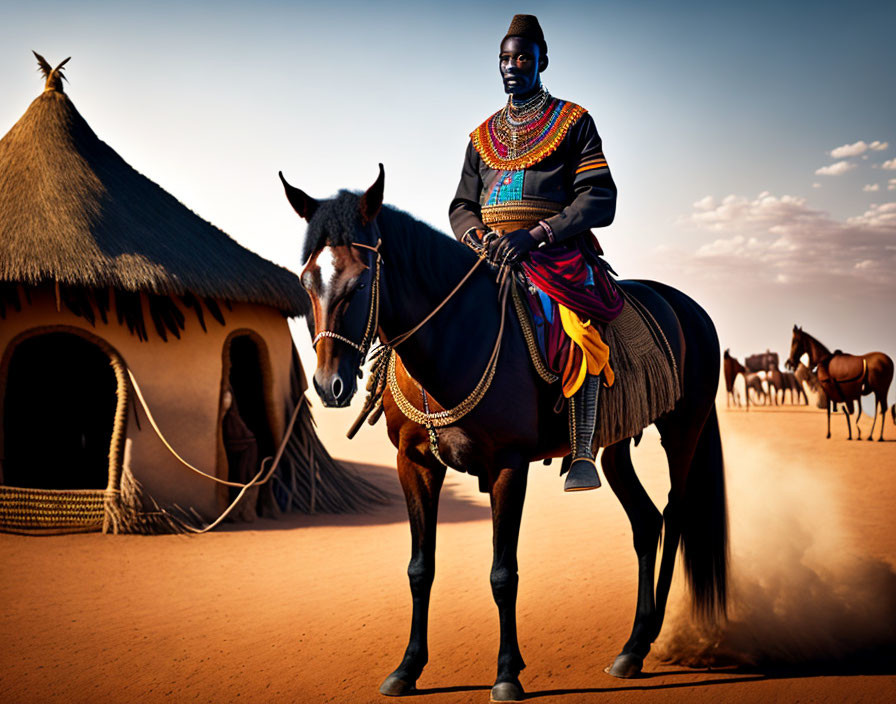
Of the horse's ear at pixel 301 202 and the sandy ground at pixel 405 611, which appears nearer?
the horse's ear at pixel 301 202

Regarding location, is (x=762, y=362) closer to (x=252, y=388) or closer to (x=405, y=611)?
(x=252, y=388)

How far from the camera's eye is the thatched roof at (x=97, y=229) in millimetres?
8703

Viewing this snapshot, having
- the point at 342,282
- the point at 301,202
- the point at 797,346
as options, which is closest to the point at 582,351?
the point at 342,282

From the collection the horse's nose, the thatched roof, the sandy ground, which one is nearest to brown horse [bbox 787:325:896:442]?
the sandy ground

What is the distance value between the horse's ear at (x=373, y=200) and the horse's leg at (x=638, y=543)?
2.40m

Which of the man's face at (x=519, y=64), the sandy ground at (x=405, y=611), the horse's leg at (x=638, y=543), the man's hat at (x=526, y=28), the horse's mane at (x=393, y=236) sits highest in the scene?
the man's hat at (x=526, y=28)

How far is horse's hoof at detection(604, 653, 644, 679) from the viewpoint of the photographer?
4.41 meters

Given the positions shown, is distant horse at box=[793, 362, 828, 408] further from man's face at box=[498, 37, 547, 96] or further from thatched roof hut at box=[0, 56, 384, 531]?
man's face at box=[498, 37, 547, 96]

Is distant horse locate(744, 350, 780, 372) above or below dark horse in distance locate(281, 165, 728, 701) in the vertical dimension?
above

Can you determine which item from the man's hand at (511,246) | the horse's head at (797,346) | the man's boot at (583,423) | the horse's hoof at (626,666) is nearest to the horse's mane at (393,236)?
the man's hand at (511,246)

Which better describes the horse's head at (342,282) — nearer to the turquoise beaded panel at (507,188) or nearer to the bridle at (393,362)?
the bridle at (393,362)

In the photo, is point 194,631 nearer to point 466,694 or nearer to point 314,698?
point 314,698

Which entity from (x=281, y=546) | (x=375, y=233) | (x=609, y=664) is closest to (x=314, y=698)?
A: (x=609, y=664)

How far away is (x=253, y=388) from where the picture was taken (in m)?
11.1
